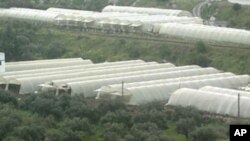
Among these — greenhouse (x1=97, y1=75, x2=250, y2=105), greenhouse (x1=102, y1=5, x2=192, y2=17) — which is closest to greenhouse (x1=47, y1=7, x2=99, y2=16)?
greenhouse (x1=102, y1=5, x2=192, y2=17)

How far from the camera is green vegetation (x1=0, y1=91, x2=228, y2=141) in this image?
422 inches

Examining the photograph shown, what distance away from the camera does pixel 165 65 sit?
1922 centimetres

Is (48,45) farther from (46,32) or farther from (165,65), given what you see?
(165,65)

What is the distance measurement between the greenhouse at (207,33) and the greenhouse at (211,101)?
8.13m

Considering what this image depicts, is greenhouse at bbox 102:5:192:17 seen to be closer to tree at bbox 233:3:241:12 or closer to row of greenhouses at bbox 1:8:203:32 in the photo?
row of greenhouses at bbox 1:8:203:32

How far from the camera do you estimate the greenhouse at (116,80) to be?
15.3 meters

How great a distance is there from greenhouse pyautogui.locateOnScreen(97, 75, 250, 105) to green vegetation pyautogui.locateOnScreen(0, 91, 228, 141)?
2.17 feet

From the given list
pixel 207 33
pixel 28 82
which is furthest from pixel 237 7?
pixel 28 82

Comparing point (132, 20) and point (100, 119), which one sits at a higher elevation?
point (132, 20)

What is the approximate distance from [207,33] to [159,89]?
26.9ft

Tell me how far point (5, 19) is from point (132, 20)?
5.82 metres

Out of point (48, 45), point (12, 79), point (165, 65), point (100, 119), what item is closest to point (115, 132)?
point (100, 119)

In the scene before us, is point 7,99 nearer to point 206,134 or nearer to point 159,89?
point 159,89

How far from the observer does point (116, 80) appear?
639 inches
